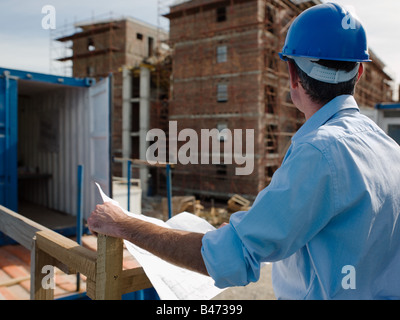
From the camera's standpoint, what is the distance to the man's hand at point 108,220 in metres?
1.49

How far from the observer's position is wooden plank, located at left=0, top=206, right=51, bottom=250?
7.64 feet

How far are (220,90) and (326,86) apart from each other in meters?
24.0

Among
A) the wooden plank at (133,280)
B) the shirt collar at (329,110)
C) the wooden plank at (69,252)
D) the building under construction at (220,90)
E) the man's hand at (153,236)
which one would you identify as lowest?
the wooden plank at (133,280)

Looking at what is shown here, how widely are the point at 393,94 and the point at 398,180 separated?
202 feet

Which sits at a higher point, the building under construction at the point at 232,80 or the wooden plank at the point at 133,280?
the building under construction at the point at 232,80

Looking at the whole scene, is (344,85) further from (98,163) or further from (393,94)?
(393,94)

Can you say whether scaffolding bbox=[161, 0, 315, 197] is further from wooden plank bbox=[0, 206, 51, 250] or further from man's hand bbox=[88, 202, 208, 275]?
man's hand bbox=[88, 202, 208, 275]

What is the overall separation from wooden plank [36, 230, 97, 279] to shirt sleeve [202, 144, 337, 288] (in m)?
0.69

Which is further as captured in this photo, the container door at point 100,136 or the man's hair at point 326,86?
the container door at point 100,136

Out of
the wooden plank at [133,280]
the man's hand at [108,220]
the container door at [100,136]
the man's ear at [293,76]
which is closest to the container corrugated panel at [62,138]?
the container door at [100,136]

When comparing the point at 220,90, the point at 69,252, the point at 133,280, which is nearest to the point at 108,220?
the point at 133,280

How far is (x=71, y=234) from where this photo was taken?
696 cm

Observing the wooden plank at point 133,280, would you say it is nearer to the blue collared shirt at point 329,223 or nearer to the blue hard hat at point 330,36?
the blue collared shirt at point 329,223
